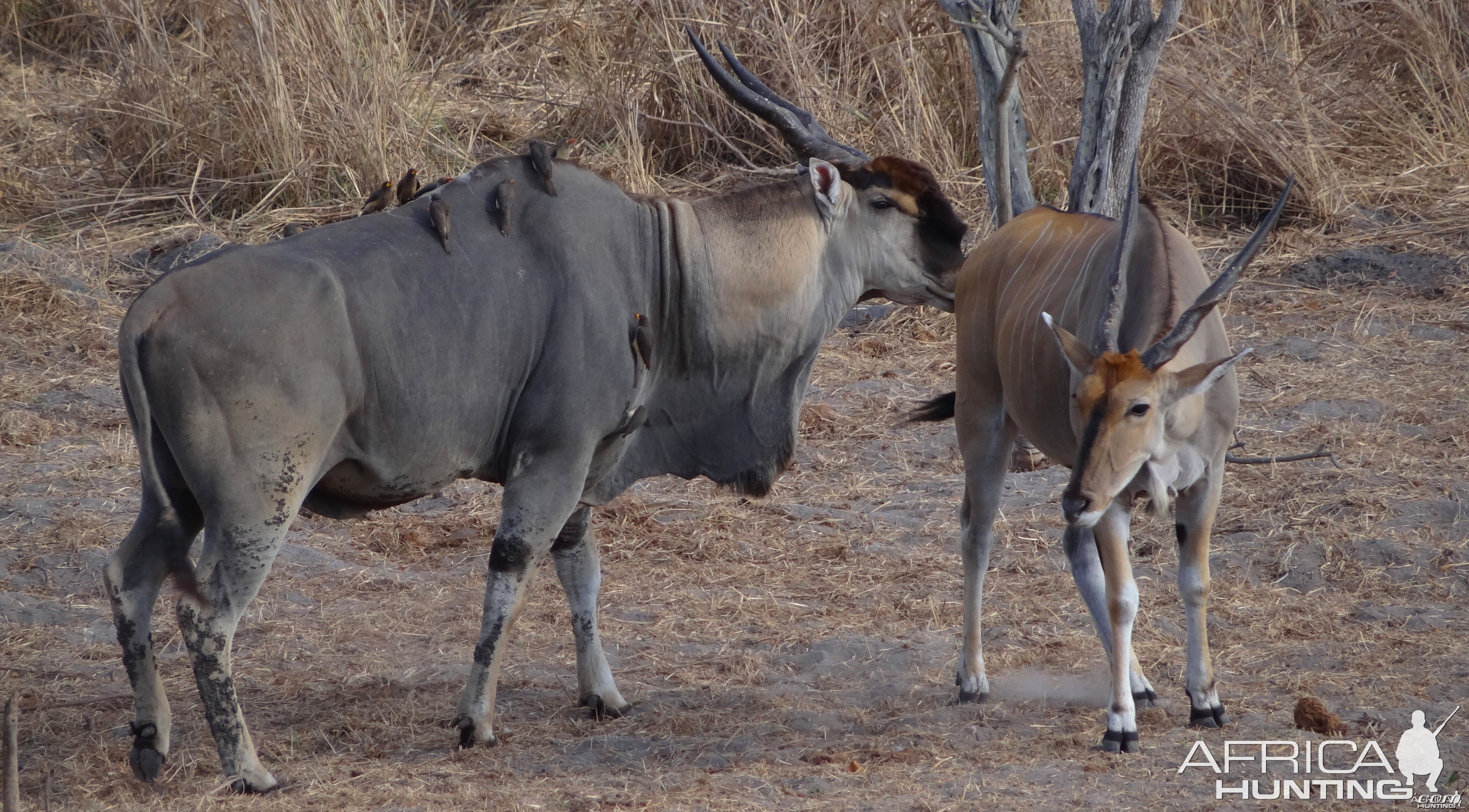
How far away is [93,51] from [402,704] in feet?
23.6

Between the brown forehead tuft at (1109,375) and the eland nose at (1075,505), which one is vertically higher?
the brown forehead tuft at (1109,375)

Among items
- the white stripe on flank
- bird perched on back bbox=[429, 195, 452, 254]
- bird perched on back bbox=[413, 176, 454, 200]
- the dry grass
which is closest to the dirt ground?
the dry grass

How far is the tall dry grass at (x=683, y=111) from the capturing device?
7.70 meters

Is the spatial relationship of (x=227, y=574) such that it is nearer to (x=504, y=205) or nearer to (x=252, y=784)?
(x=252, y=784)

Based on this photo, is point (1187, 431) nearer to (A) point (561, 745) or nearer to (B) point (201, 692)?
(A) point (561, 745)

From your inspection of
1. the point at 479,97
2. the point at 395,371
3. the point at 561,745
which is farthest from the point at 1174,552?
the point at 479,97

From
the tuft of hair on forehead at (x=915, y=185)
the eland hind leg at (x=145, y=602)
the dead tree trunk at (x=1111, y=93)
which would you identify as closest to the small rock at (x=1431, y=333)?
the dead tree trunk at (x=1111, y=93)

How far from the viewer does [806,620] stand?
4.58 metres

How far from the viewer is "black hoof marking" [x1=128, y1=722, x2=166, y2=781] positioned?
332cm

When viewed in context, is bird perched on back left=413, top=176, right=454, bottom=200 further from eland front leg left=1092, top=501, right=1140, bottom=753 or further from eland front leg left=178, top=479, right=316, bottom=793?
eland front leg left=1092, top=501, right=1140, bottom=753

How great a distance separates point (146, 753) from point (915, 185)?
2.34m

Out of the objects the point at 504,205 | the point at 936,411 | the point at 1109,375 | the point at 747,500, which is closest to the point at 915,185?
the point at 936,411

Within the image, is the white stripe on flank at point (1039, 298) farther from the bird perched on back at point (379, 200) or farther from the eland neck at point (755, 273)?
the bird perched on back at point (379, 200)

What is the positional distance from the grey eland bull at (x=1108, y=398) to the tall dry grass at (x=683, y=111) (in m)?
3.41
